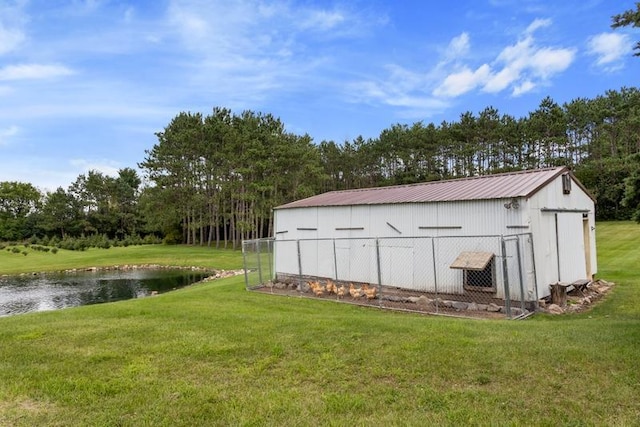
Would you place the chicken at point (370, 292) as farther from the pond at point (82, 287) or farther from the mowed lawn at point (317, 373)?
the pond at point (82, 287)

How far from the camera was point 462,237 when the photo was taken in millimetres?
10469

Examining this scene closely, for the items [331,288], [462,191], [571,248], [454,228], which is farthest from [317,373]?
[571,248]

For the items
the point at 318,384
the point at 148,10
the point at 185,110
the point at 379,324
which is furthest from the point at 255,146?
the point at 318,384

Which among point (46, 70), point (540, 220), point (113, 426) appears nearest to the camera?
point (113, 426)

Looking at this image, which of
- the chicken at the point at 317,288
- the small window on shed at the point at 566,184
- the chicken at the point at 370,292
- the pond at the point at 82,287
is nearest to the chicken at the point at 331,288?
the chicken at the point at 317,288

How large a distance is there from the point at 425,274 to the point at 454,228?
5.09 feet

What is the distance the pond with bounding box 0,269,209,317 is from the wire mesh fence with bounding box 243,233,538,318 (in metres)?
7.76

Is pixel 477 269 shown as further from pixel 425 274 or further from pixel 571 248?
pixel 571 248

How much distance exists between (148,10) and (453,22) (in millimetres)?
9566

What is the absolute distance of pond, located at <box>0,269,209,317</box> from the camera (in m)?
Result: 16.5

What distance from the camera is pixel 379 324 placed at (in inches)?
267

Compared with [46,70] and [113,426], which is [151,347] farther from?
[46,70]

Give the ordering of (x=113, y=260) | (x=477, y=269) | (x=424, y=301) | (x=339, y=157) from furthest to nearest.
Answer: (x=339, y=157) → (x=113, y=260) → (x=424, y=301) → (x=477, y=269)

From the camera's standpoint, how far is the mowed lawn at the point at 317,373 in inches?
138
